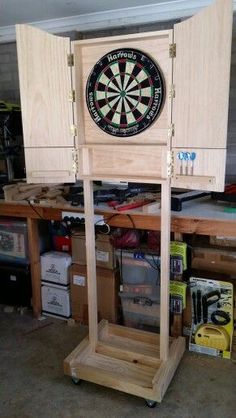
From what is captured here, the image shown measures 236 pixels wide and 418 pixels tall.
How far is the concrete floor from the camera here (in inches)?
71.6

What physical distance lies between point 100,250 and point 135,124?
1.07 meters

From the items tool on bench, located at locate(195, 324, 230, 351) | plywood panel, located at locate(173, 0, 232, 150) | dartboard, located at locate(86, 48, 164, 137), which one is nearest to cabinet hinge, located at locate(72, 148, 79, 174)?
dartboard, located at locate(86, 48, 164, 137)

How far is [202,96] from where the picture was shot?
150 cm

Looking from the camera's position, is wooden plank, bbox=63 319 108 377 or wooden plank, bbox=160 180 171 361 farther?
wooden plank, bbox=63 319 108 377

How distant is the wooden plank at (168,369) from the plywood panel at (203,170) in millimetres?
1002

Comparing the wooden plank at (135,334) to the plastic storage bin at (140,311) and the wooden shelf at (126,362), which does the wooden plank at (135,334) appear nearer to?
the wooden shelf at (126,362)

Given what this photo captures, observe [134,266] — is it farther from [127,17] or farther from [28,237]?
[127,17]

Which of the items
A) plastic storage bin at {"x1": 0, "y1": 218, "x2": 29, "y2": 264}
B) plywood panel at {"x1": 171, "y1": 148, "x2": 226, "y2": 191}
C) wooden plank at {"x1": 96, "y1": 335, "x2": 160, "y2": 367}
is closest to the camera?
plywood panel at {"x1": 171, "y1": 148, "x2": 226, "y2": 191}

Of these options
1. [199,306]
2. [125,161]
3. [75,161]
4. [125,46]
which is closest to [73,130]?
[75,161]

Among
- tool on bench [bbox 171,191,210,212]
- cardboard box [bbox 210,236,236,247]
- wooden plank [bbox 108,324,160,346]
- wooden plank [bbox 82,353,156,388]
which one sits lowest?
wooden plank [bbox 82,353,156,388]

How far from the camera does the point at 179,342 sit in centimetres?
216

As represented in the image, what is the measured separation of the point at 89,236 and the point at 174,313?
0.84 metres

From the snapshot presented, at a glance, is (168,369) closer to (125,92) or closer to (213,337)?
(213,337)

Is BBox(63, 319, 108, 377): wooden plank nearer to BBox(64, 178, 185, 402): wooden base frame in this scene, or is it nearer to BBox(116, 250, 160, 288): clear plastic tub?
BBox(64, 178, 185, 402): wooden base frame
